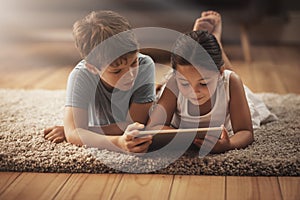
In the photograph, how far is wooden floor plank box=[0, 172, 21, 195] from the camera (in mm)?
1226

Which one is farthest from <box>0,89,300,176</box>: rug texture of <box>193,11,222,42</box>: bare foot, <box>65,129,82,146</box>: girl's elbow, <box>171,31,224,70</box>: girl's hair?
<box>193,11,222,42</box>: bare foot

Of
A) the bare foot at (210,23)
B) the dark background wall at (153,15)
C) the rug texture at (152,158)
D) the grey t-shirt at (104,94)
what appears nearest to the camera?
the rug texture at (152,158)

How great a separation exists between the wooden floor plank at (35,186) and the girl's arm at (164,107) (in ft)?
1.01

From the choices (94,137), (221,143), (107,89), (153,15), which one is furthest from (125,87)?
(153,15)

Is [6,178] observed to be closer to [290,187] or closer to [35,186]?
[35,186]

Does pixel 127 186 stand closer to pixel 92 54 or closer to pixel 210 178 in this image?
pixel 210 178

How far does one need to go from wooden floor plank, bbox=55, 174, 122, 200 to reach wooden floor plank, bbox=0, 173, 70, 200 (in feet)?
0.07

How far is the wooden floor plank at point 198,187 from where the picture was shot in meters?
1.16

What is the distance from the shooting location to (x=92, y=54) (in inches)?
55.1

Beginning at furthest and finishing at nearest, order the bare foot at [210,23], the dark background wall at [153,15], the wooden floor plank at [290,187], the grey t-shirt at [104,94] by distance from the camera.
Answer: the dark background wall at [153,15], the bare foot at [210,23], the grey t-shirt at [104,94], the wooden floor plank at [290,187]

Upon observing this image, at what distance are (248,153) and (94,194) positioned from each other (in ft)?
1.38

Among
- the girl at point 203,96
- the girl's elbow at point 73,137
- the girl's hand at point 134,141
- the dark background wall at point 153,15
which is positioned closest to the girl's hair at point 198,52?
the girl at point 203,96

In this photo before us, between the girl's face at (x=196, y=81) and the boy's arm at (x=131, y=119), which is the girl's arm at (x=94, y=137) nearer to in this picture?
the boy's arm at (x=131, y=119)

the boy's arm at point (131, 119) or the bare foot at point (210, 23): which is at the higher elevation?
the bare foot at point (210, 23)
